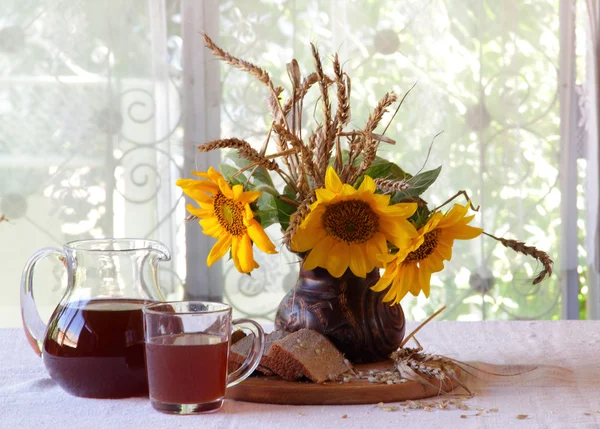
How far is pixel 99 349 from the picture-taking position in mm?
760

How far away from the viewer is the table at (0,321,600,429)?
2.35ft

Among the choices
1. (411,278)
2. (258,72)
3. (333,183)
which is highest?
(258,72)

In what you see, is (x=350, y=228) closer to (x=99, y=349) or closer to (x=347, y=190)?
(x=347, y=190)

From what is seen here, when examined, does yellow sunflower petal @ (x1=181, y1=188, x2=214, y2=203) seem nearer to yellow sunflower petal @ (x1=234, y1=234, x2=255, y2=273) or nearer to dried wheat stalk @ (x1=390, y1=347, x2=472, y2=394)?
yellow sunflower petal @ (x1=234, y1=234, x2=255, y2=273)

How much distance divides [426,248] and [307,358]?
17 cm

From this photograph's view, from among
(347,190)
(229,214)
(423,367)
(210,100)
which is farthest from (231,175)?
(210,100)

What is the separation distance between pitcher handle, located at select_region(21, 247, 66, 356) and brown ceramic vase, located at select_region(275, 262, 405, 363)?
0.28 metres

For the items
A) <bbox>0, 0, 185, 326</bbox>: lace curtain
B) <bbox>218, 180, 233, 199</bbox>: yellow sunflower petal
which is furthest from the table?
<bbox>0, 0, 185, 326</bbox>: lace curtain

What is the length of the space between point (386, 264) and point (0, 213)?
1879 millimetres

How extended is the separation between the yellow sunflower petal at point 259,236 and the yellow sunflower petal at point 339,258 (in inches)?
2.6

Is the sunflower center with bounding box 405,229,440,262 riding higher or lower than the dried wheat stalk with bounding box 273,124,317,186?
lower

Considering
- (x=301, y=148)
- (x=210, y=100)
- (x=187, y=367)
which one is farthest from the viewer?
(x=210, y=100)

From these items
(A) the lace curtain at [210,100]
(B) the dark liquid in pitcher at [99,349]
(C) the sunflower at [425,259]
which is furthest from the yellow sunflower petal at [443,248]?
(A) the lace curtain at [210,100]

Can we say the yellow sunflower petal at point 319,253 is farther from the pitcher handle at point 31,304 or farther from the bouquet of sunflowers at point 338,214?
the pitcher handle at point 31,304
